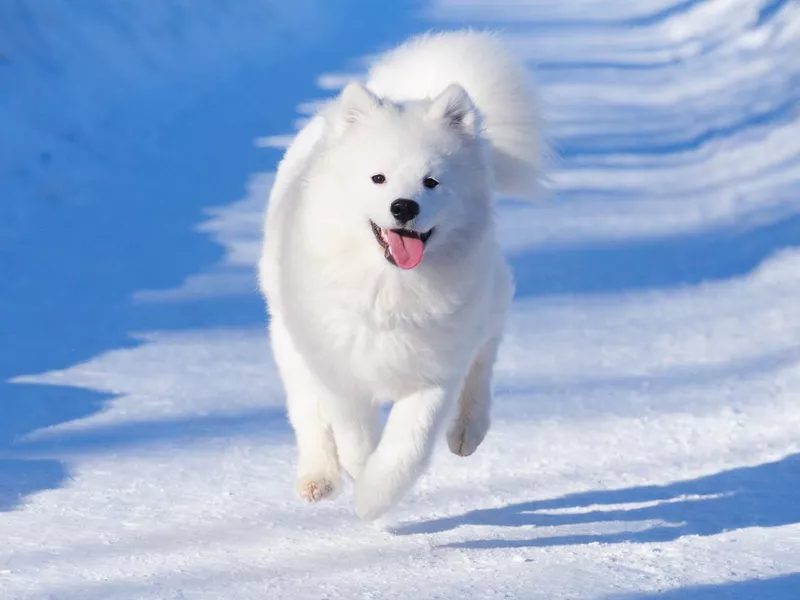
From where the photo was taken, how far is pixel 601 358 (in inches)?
254

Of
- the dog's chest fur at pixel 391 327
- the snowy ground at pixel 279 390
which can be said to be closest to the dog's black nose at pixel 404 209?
the dog's chest fur at pixel 391 327

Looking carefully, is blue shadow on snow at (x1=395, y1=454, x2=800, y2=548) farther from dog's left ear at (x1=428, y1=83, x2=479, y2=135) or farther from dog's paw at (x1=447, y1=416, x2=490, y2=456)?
dog's left ear at (x1=428, y1=83, x2=479, y2=135)

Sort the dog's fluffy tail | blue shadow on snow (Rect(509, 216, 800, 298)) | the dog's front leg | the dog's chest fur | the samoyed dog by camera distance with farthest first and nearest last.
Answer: blue shadow on snow (Rect(509, 216, 800, 298)) → the dog's fluffy tail → the dog's front leg → the dog's chest fur → the samoyed dog

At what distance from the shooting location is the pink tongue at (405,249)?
383 cm

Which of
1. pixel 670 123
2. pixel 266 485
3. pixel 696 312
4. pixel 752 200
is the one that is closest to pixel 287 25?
pixel 670 123

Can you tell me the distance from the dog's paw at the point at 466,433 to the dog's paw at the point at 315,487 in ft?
1.66

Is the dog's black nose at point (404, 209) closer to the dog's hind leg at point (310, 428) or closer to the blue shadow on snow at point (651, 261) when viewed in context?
the dog's hind leg at point (310, 428)

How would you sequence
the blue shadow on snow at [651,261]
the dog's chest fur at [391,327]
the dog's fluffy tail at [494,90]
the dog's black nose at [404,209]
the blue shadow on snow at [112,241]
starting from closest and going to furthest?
the dog's black nose at [404,209] < the dog's chest fur at [391,327] < the dog's fluffy tail at [494,90] < the blue shadow on snow at [112,241] < the blue shadow on snow at [651,261]

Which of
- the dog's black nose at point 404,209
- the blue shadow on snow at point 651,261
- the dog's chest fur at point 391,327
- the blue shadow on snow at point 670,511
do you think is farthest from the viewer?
the blue shadow on snow at point 651,261

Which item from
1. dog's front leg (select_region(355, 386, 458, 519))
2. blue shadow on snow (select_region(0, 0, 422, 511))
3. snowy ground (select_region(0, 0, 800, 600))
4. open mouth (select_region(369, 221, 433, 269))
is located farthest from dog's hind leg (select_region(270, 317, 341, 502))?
blue shadow on snow (select_region(0, 0, 422, 511))

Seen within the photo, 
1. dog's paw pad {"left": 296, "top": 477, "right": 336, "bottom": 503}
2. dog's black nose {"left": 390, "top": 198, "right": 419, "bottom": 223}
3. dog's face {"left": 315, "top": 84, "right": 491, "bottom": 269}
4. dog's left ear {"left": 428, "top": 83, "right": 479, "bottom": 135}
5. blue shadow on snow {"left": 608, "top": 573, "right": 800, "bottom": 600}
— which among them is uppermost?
dog's left ear {"left": 428, "top": 83, "right": 479, "bottom": 135}

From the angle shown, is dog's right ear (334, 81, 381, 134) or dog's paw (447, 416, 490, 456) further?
dog's paw (447, 416, 490, 456)

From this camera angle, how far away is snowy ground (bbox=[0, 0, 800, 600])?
4.17m

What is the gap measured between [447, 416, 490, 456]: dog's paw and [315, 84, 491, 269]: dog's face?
968 mm
